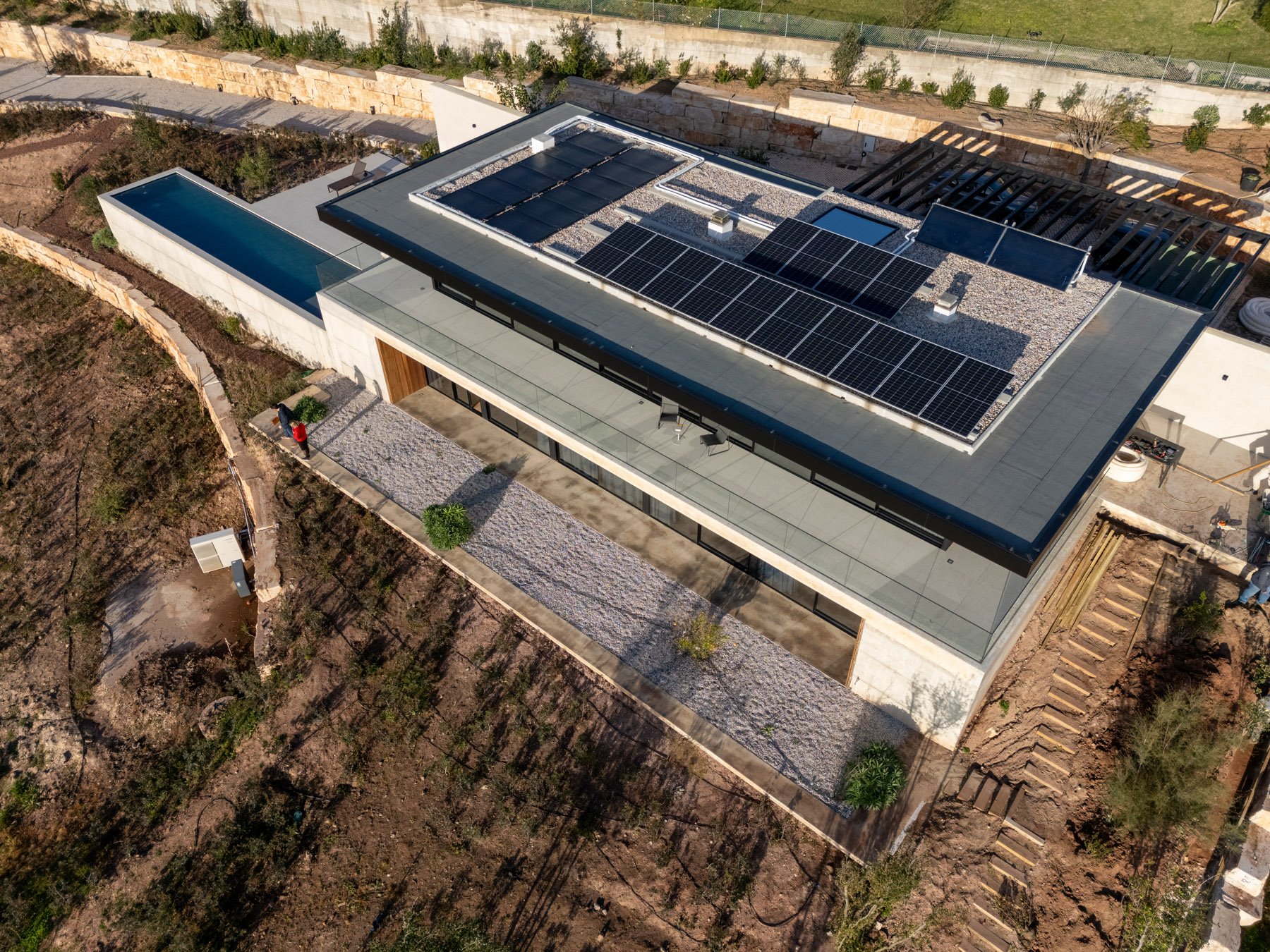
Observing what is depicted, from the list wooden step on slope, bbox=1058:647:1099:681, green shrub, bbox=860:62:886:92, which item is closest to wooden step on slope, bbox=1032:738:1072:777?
wooden step on slope, bbox=1058:647:1099:681

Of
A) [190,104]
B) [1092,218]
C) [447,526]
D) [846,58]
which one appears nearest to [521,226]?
[447,526]

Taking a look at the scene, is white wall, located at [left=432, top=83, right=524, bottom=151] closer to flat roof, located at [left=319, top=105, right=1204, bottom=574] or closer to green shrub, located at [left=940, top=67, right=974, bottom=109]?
flat roof, located at [left=319, top=105, right=1204, bottom=574]

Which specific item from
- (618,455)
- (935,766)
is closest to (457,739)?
(618,455)

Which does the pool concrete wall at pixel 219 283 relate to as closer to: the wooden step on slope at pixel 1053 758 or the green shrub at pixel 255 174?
the green shrub at pixel 255 174

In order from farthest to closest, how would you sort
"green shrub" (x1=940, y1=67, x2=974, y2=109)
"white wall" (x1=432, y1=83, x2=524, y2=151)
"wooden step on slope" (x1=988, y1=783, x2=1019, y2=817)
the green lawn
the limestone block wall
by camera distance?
Answer: the limestone block wall < the green lawn < "green shrub" (x1=940, y1=67, x2=974, y2=109) < "white wall" (x1=432, y1=83, x2=524, y2=151) < "wooden step on slope" (x1=988, y1=783, x2=1019, y2=817)

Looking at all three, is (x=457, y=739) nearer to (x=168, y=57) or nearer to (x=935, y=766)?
(x=935, y=766)

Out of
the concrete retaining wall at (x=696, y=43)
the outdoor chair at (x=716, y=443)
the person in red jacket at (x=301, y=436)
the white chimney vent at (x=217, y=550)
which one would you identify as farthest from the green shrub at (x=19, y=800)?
the concrete retaining wall at (x=696, y=43)
